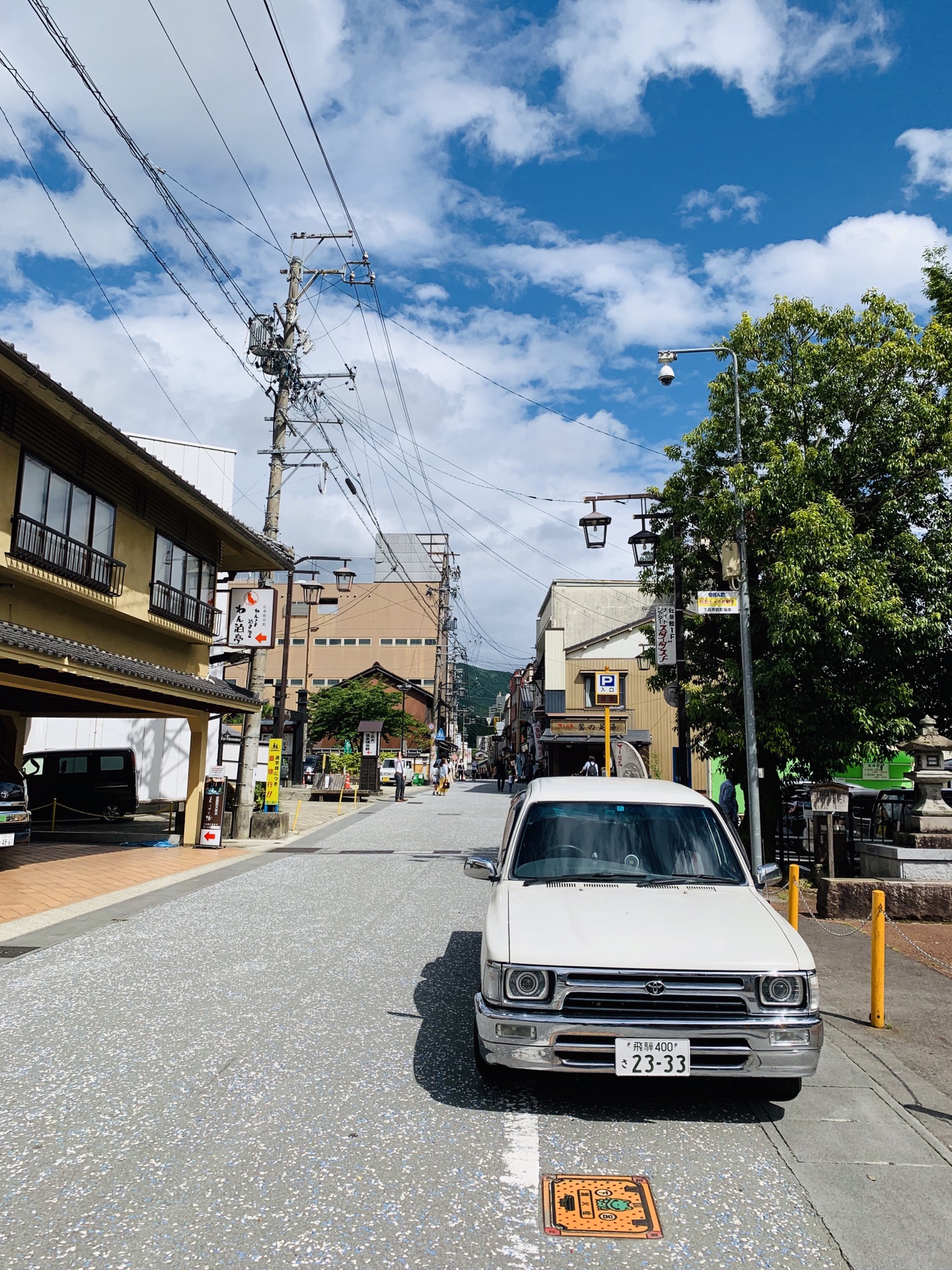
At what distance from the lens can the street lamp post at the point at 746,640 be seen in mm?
12219

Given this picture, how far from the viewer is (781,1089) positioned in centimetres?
459

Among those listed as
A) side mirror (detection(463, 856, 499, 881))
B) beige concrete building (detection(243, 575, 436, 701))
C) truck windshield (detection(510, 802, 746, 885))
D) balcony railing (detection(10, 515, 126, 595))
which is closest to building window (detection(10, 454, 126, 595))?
balcony railing (detection(10, 515, 126, 595))

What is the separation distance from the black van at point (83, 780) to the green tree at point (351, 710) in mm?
28500

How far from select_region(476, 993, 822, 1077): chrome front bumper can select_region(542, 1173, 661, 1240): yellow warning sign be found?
1.76ft

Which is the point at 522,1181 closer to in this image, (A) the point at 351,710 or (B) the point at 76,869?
(B) the point at 76,869

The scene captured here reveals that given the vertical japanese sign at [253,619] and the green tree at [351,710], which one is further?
the green tree at [351,710]

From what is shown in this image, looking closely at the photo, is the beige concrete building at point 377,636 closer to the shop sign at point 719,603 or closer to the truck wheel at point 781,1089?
A: the shop sign at point 719,603

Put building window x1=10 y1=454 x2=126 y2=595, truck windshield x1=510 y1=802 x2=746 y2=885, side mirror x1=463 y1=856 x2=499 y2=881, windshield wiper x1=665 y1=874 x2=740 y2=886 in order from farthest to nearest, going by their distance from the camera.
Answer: building window x1=10 y1=454 x2=126 y2=595, side mirror x1=463 y1=856 x2=499 y2=881, truck windshield x1=510 y1=802 x2=746 y2=885, windshield wiper x1=665 y1=874 x2=740 y2=886

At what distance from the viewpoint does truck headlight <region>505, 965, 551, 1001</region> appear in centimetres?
423

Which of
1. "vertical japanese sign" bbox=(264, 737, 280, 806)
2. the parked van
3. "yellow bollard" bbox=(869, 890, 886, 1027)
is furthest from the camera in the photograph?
"vertical japanese sign" bbox=(264, 737, 280, 806)

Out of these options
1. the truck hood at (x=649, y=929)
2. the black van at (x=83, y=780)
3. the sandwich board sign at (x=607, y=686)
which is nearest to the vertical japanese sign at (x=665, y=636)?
the sandwich board sign at (x=607, y=686)

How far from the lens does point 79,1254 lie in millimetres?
3094

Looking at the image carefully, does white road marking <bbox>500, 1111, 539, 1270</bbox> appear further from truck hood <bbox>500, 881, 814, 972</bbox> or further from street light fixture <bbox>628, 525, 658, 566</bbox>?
street light fixture <bbox>628, 525, 658, 566</bbox>

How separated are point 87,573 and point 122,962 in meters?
9.85
